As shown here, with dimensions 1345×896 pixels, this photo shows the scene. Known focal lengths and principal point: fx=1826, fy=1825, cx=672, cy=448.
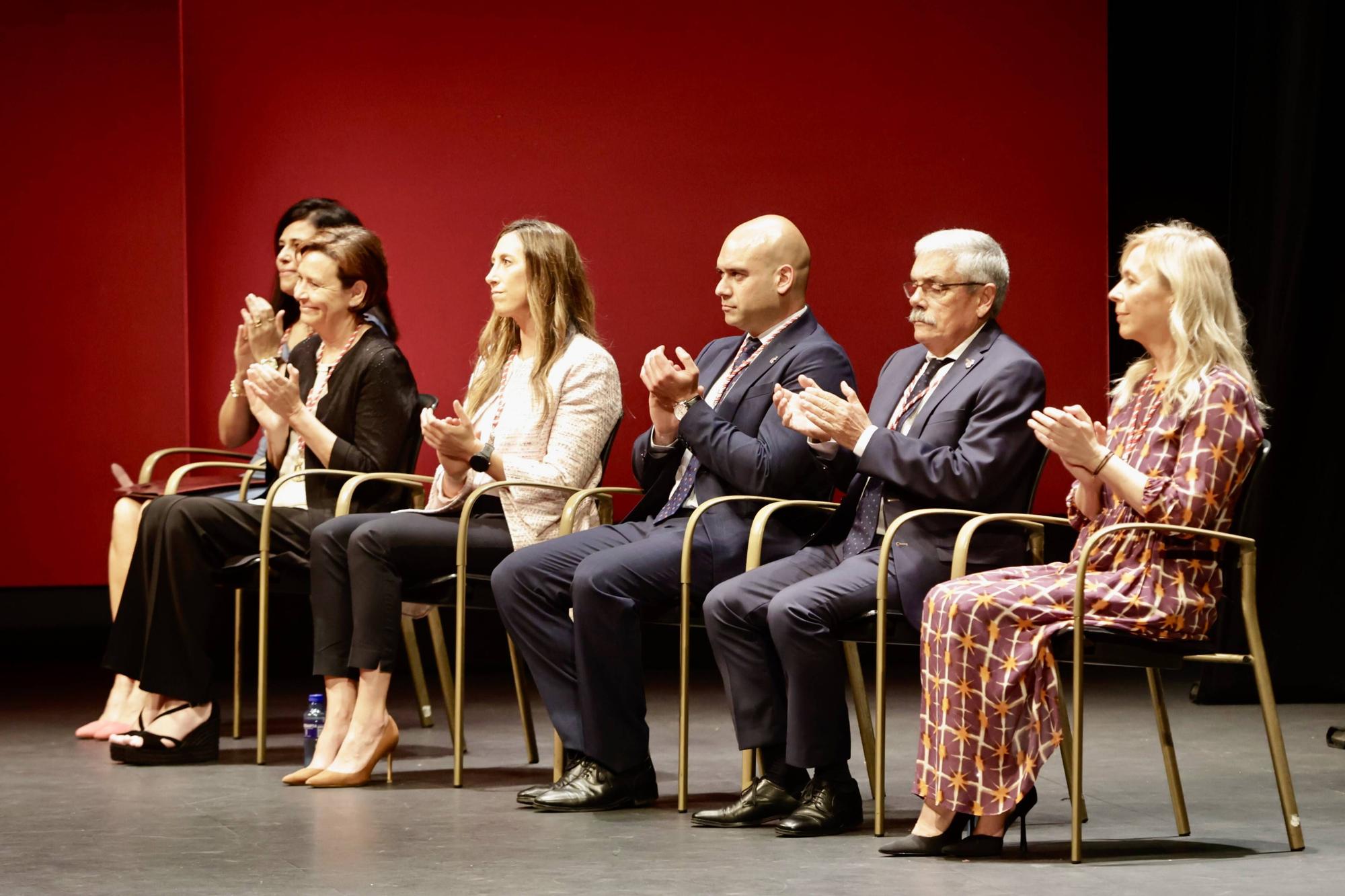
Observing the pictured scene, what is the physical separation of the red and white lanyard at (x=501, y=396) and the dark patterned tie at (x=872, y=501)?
3.25 feet

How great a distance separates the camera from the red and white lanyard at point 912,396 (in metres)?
3.73

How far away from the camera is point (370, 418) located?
4508mm

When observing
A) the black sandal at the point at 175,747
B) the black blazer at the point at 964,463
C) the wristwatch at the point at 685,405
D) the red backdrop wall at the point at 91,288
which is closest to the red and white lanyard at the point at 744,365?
the wristwatch at the point at 685,405

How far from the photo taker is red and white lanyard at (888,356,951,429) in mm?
3734

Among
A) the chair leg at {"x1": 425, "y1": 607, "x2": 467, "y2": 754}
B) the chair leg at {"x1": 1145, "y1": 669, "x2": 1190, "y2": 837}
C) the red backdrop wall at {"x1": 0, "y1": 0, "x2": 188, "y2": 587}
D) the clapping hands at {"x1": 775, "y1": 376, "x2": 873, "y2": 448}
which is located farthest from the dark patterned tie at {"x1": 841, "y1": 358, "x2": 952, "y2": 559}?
the red backdrop wall at {"x1": 0, "y1": 0, "x2": 188, "y2": 587}

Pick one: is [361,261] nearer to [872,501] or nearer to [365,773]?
[365,773]

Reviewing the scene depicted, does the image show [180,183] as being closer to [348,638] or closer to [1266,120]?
[348,638]

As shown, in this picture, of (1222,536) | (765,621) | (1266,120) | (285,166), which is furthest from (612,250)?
(1222,536)

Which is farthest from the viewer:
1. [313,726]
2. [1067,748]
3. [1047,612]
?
[313,726]

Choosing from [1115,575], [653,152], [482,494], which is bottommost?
[1115,575]

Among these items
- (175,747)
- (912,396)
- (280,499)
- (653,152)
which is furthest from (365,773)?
(653,152)

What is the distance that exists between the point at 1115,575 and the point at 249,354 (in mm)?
2737

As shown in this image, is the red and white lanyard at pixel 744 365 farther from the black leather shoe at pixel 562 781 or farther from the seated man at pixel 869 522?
the black leather shoe at pixel 562 781

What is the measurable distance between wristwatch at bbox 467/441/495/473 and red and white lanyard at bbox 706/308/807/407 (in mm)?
517
